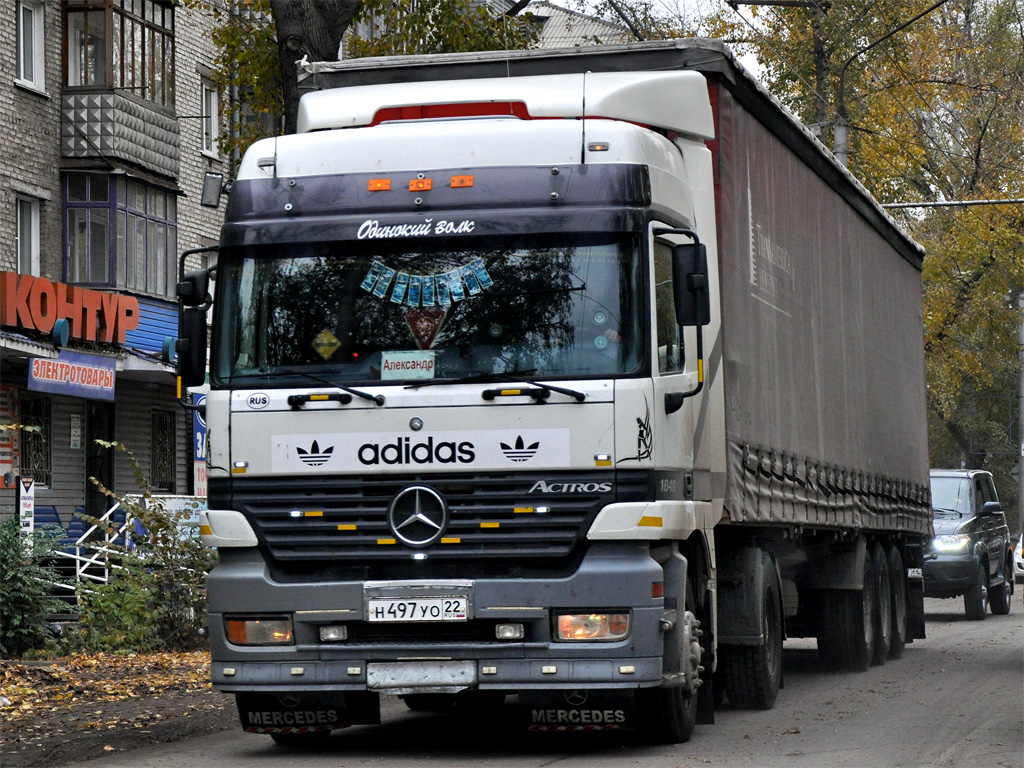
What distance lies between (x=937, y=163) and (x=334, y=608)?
32.0 metres

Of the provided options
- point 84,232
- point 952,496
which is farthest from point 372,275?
point 84,232

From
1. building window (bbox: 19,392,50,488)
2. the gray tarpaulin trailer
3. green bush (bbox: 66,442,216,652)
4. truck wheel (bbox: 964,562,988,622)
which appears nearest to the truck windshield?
the gray tarpaulin trailer

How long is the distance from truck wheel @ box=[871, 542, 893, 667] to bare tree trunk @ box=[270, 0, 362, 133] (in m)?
6.57

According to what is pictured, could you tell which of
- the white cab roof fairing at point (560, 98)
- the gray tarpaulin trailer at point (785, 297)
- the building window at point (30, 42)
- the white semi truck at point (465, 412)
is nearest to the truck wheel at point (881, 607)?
the gray tarpaulin trailer at point (785, 297)

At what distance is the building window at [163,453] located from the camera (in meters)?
31.6

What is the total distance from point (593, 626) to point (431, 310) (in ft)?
5.79

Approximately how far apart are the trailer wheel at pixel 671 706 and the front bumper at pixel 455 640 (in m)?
0.57

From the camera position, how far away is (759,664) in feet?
37.4

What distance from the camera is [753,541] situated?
447 inches

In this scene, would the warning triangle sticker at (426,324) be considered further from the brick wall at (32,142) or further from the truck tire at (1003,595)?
the brick wall at (32,142)

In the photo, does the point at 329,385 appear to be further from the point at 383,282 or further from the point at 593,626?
the point at 593,626

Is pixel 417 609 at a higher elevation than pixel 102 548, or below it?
below

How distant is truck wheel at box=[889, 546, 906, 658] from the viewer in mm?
16562

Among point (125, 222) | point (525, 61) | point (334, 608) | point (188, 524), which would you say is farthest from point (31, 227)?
point (334, 608)
